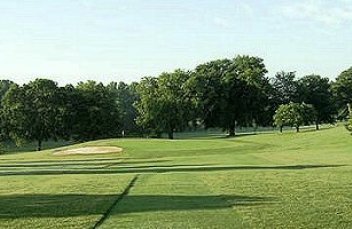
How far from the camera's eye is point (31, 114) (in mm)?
109875

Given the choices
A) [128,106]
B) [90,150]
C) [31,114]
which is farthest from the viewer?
[128,106]

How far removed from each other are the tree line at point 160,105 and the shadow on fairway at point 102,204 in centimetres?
8699

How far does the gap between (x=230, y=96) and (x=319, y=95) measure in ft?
84.4

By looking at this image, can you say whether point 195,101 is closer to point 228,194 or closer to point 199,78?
point 199,78

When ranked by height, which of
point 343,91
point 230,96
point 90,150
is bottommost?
point 90,150

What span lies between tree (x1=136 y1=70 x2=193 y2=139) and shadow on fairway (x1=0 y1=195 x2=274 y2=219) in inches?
3605

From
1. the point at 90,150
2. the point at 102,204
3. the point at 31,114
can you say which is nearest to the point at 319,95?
the point at 31,114

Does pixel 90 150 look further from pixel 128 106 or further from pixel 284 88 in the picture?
pixel 128 106

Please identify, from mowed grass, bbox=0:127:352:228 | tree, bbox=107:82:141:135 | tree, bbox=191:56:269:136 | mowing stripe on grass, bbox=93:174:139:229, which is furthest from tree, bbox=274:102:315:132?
mowing stripe on grass, bbox=93:174:139:229

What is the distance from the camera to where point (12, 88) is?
11306 centimetres

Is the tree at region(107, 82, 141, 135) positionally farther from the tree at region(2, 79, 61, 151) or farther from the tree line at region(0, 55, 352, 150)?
the tree at region(2, 79, 61, 151)

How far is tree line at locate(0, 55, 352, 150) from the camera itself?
110 m

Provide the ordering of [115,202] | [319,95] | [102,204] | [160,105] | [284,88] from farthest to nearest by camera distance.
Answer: [284,88] < [319,95] < [160,105] < [115,202] < [102,204]

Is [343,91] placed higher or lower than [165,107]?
higher
